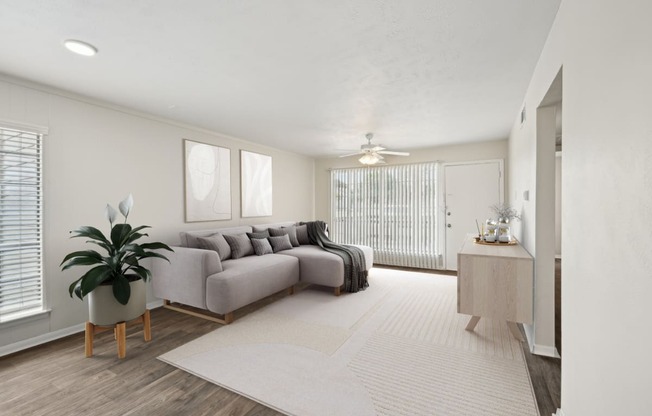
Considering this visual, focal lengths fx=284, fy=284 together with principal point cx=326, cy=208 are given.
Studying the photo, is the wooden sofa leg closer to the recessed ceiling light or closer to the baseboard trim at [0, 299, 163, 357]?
the baseboard trim at [0, 299, 163, 357]

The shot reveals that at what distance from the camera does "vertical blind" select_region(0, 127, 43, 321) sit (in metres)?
2.51

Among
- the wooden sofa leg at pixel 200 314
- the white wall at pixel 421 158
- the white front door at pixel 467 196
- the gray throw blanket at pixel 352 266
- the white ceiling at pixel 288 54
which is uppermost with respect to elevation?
the white ceiling at pixel 288 54

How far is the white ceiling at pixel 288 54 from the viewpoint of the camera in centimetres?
166

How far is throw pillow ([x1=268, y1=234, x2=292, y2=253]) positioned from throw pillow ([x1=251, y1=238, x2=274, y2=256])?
18 centimetres

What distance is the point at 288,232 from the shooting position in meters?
5.00

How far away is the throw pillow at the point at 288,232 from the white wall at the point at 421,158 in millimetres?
1774

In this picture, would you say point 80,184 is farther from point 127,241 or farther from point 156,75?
point 156,75

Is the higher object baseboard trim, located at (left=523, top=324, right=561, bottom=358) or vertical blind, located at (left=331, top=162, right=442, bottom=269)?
vertical blind, located at (left=331, top=162, right=442, bottom=269)

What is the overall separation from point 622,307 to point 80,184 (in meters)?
4.12

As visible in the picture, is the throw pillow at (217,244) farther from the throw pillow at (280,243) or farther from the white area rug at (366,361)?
the white area rug at (366,361)

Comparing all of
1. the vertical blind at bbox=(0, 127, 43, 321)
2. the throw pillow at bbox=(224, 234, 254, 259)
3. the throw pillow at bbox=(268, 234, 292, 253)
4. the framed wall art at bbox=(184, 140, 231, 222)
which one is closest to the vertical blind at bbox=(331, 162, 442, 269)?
the throw pillow at bbox=(268, 234, 292, 253)

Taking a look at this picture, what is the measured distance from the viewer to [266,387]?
2002 mm

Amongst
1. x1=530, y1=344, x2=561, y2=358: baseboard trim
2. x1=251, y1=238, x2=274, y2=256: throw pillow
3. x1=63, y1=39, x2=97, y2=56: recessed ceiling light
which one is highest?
x1=63, y1=39, x2=97, y2=56: recessed ceiling light

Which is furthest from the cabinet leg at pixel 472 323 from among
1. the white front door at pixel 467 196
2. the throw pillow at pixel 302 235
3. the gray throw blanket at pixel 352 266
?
the throw pillow at pixel 302 235
